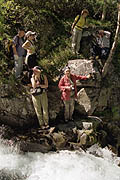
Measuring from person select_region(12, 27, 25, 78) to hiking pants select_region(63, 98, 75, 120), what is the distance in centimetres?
211

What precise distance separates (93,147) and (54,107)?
203cm

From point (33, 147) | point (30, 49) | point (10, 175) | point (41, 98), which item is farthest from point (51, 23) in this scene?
point (10, 175)

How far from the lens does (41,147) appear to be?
7656 millimetres

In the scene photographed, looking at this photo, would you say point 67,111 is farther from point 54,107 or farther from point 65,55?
point 65,55

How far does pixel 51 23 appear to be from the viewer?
10.1 metres

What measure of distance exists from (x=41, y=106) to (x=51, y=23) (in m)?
4.28

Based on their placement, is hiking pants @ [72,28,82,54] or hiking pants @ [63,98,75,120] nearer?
hiking pants @ [63,98,75,120]

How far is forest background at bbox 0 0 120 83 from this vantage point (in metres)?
8.84

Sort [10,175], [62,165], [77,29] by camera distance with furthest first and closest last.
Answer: [77,29], [62,165], [10,175]

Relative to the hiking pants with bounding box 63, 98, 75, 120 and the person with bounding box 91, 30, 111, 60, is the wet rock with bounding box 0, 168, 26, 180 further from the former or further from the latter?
the person with bounding box 91, 30, 111, 60

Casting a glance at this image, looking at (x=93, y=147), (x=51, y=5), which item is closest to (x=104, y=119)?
(x=93, y=147)

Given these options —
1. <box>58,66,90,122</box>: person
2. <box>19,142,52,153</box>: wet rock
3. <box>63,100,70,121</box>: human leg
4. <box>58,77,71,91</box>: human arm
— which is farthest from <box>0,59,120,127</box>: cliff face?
<box>19,142,52,153</box>: wet rock

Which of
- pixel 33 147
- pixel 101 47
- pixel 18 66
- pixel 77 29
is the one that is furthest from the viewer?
pixel 101 47

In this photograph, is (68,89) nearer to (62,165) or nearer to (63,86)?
(63,86)
